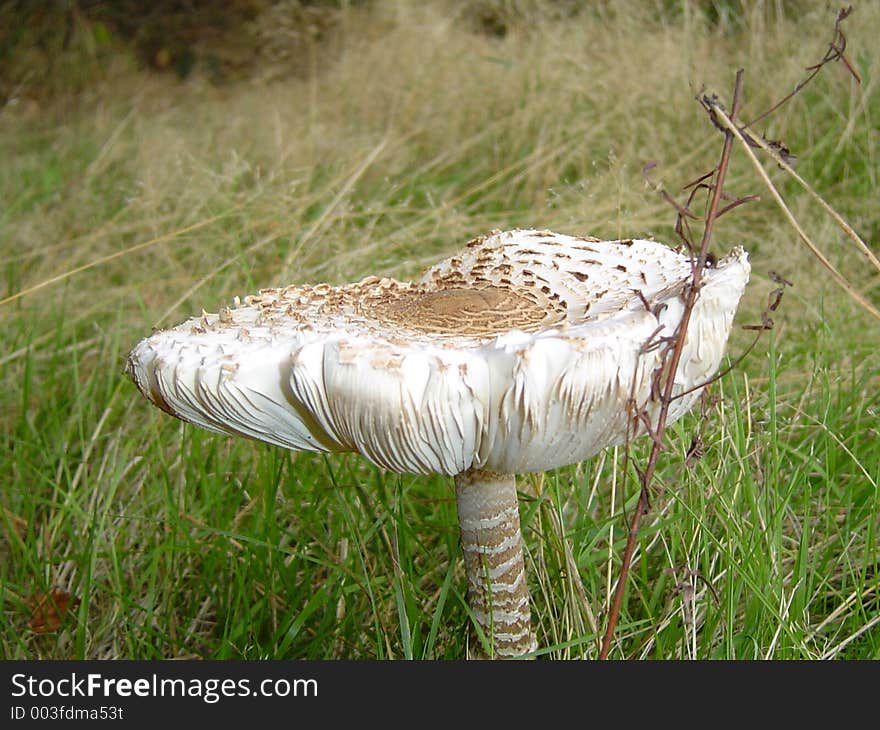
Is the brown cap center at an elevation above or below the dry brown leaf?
above

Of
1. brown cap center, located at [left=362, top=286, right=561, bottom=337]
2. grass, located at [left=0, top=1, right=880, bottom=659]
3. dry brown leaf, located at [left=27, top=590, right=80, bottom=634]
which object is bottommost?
dry brown leaf, located at [left=27, top=590, right=80, bottom=634]

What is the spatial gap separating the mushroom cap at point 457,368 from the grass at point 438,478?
0.32 m

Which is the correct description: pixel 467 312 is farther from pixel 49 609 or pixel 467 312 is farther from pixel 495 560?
pixel 49 609

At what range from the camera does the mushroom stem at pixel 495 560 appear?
173 centimetres

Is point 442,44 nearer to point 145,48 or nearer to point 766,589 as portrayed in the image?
point 145,48

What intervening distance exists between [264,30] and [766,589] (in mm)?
7393

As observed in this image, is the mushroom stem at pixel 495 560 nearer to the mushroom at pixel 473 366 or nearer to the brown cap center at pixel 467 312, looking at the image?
the mushroom at pixel 473 366

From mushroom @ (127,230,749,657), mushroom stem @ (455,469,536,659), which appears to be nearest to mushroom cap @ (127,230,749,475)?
mushroom @ (127,230,749,657)

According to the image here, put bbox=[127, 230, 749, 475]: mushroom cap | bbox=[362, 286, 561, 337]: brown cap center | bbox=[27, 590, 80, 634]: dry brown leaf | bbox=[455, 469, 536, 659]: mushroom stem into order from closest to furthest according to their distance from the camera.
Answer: bbox=[127, 230, 749, 475]: mushroom cap < bbox=[362, 286, 561, 337]: brown cap center < bbox=[455, 469, 536, 659]: mushroom stem < bbox=[27, 590, 80, 634]: dry brown leaf

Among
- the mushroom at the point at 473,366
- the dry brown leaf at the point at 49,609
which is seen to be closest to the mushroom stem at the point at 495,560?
the mushroom at the point at 473,366

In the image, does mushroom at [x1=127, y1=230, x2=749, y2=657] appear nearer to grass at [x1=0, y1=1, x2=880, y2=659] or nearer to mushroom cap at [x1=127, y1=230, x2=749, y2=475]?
mushroom cap at [x1=127, y1=230, x2=749, y2=475]

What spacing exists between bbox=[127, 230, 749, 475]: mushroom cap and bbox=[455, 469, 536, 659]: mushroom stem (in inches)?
9.2

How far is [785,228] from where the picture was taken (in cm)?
397

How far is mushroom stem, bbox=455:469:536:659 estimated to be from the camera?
1.73m
